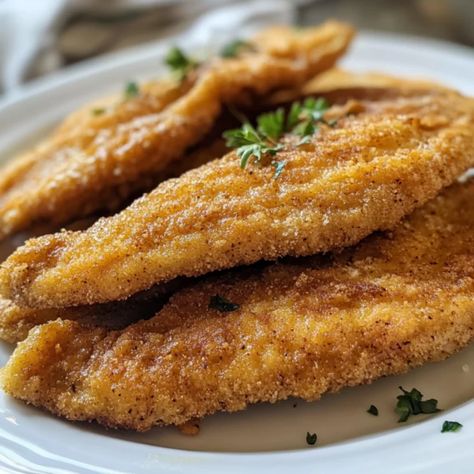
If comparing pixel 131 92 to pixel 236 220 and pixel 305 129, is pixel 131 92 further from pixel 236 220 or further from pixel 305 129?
pixel 236 220

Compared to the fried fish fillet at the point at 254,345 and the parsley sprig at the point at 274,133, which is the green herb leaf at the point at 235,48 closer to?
the parsley sprig at the point at 274,133

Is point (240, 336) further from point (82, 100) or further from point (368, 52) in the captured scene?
point (368, 52)

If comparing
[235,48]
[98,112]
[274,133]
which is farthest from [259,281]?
[235,48]

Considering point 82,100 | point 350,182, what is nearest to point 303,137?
point 350,182

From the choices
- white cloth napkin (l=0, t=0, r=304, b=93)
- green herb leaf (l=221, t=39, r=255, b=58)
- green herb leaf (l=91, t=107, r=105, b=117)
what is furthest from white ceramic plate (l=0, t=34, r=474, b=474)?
white cloth napkin (l=0, t=0, r=304, b=93)

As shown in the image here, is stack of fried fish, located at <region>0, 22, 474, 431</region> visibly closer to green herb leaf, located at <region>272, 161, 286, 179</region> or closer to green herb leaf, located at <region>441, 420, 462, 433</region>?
green herb leaf, located at <region>272, 161, 286, 179</region>

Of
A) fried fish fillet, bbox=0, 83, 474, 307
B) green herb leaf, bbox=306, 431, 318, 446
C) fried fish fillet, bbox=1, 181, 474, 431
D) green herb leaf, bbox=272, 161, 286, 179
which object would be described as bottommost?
green herb leaf, bbox=306, 431, 318, 446

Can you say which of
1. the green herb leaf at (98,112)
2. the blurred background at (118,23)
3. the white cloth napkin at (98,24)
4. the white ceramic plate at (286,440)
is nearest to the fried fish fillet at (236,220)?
the white ceramic plate at (286,440)
